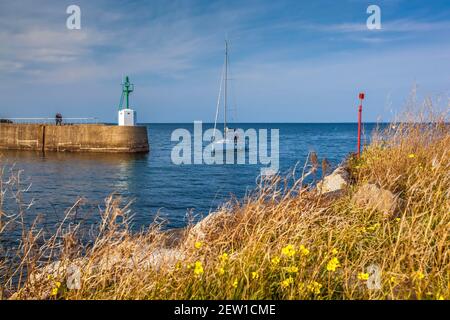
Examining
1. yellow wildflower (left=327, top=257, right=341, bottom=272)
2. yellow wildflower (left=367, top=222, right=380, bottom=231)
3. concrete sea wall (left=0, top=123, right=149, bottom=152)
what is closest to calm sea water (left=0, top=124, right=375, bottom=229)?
concrete sea wall (left=0, top=123, right=149, bottom=152)

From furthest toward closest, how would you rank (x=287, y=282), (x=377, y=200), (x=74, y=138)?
(x=74, y=138), (x=377, y=200), (x=287, y=282)

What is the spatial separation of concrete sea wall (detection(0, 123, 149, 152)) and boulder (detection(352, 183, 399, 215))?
4251cm

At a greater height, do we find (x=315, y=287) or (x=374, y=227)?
(x=374, y=227)

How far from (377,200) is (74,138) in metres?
47.9

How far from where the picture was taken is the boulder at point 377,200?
5.42 meters

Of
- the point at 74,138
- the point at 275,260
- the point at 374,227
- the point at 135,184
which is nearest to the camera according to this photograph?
the point at 275,260

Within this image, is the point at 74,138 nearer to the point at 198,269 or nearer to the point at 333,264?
the point at 198,269

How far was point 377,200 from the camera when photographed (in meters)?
5.52

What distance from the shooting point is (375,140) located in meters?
10.5

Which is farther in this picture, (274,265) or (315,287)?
(274,265)

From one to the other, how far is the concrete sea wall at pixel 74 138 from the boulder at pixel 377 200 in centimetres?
4251

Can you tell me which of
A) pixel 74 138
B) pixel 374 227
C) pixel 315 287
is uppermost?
pixel 74 138

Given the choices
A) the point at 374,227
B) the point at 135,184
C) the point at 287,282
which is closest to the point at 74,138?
the point at 135,184
